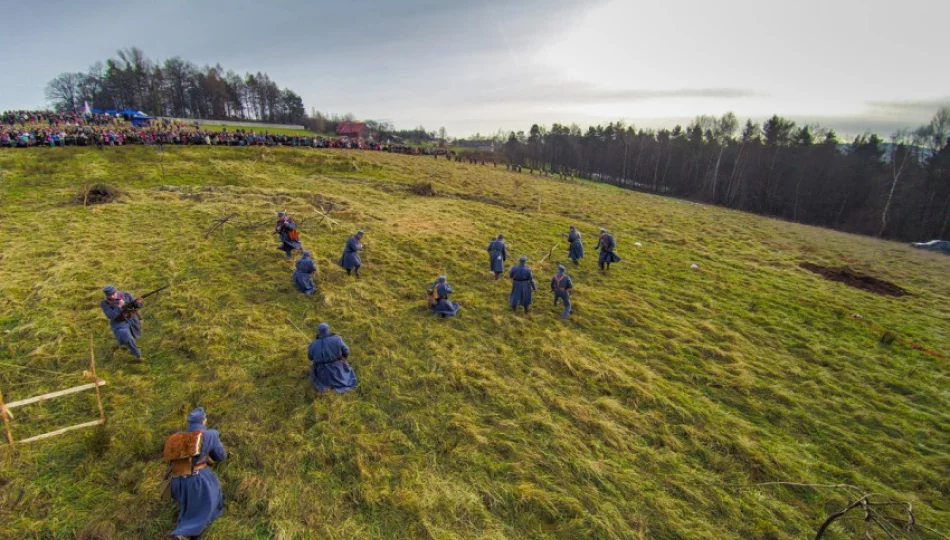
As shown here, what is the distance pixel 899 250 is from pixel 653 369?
28.1 meters

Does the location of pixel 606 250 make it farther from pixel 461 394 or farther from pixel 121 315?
pixel 121 315

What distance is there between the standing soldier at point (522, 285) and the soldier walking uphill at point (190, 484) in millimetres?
7824

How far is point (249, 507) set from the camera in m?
5.09

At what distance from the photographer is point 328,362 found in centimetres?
722

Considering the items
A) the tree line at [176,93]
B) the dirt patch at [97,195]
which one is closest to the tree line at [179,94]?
the tree line at [176,93]

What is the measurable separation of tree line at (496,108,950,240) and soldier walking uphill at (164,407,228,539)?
50.4 m

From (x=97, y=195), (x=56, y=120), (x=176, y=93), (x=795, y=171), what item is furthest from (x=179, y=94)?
(x=795, y=171)

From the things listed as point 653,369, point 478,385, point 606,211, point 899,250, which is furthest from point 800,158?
point 478,385

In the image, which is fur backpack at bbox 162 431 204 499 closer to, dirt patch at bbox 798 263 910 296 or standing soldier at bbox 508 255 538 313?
standing soldier at bbox 508 255 538 313

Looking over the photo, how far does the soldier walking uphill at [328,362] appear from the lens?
283 inches

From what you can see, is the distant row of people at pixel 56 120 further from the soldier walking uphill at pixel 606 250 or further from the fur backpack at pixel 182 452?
the soldier walking uphill at pixel 606 250

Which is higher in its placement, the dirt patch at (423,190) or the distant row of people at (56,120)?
the distant row of people at (56,120)

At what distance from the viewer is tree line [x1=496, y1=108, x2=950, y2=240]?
1357 inches

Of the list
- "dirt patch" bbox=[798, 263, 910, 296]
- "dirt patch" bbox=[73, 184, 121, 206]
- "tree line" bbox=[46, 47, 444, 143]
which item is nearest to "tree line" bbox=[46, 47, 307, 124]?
"tree line" bbox=[46, 47, 444, 143]
